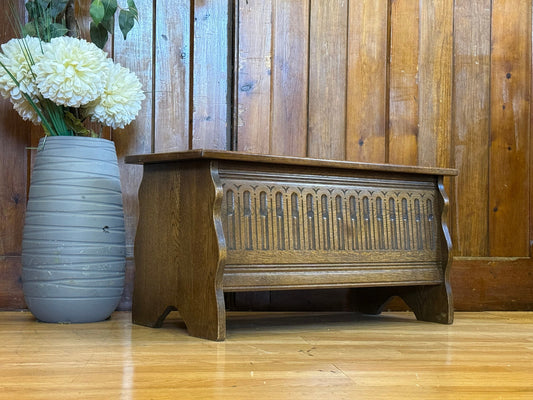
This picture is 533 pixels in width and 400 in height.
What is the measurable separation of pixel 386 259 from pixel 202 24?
1050mm

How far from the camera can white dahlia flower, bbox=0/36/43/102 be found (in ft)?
6.66

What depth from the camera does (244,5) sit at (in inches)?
97.7

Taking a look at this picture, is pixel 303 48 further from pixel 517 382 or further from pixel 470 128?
pixel 517 382

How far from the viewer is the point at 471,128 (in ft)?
8.70

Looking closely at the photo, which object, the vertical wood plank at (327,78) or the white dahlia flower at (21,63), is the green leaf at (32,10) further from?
the vertical wood plank at (327,78)

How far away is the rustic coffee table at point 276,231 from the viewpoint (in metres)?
1.86

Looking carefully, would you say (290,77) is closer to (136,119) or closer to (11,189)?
(136,119)

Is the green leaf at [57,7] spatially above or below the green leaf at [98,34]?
above

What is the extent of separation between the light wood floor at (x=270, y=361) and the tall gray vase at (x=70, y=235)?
0.07 meters

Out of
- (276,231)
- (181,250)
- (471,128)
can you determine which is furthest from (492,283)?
(181,250)

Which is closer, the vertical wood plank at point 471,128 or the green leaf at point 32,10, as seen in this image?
the green leaf at point 32,10

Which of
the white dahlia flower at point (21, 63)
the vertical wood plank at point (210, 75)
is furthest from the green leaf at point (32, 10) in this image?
the vertical wood plank at point (210, 75)

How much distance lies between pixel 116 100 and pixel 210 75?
1.53 ft

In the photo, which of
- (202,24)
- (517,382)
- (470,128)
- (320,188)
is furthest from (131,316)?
(470,128)
